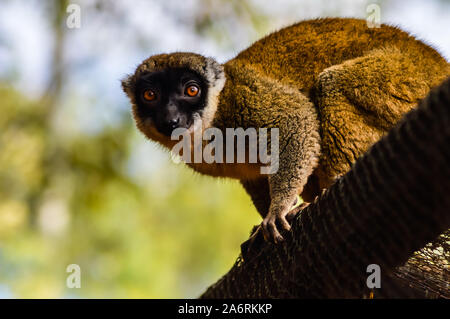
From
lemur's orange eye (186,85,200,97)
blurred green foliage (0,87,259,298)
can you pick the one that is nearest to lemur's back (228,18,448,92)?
lemur's orange eye (186,85,200,97)

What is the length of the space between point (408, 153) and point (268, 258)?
70.4 inches

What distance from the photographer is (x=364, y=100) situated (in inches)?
197

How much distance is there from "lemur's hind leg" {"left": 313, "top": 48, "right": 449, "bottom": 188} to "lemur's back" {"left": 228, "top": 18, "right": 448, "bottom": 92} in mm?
299

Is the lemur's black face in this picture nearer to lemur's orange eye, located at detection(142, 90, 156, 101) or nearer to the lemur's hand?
lemur's orange eye, located at detection(142, 90, 156, 101)

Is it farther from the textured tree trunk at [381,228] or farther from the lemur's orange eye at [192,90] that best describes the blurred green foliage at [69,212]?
the textured tree trunk at [381,228]

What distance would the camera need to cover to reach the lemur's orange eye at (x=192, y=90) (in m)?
6.08

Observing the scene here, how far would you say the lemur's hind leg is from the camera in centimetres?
496

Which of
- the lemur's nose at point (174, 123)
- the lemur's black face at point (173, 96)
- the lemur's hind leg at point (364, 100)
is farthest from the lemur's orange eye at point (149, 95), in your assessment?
the lemur's hind leg at point (364, 100)

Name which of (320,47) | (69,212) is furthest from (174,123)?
(69,212)

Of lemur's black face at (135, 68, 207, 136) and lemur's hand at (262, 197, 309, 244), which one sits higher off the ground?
lemur's black face at (135, 68, 207, 136)

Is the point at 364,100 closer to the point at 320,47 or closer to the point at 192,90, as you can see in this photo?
the point at 320,47

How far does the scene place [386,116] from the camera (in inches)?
196

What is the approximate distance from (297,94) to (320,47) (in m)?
0.82

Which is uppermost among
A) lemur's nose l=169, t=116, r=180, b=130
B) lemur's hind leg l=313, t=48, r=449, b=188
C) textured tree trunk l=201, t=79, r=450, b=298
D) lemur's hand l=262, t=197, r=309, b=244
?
lemur's nose l=169, t=116, r=180, b=130
